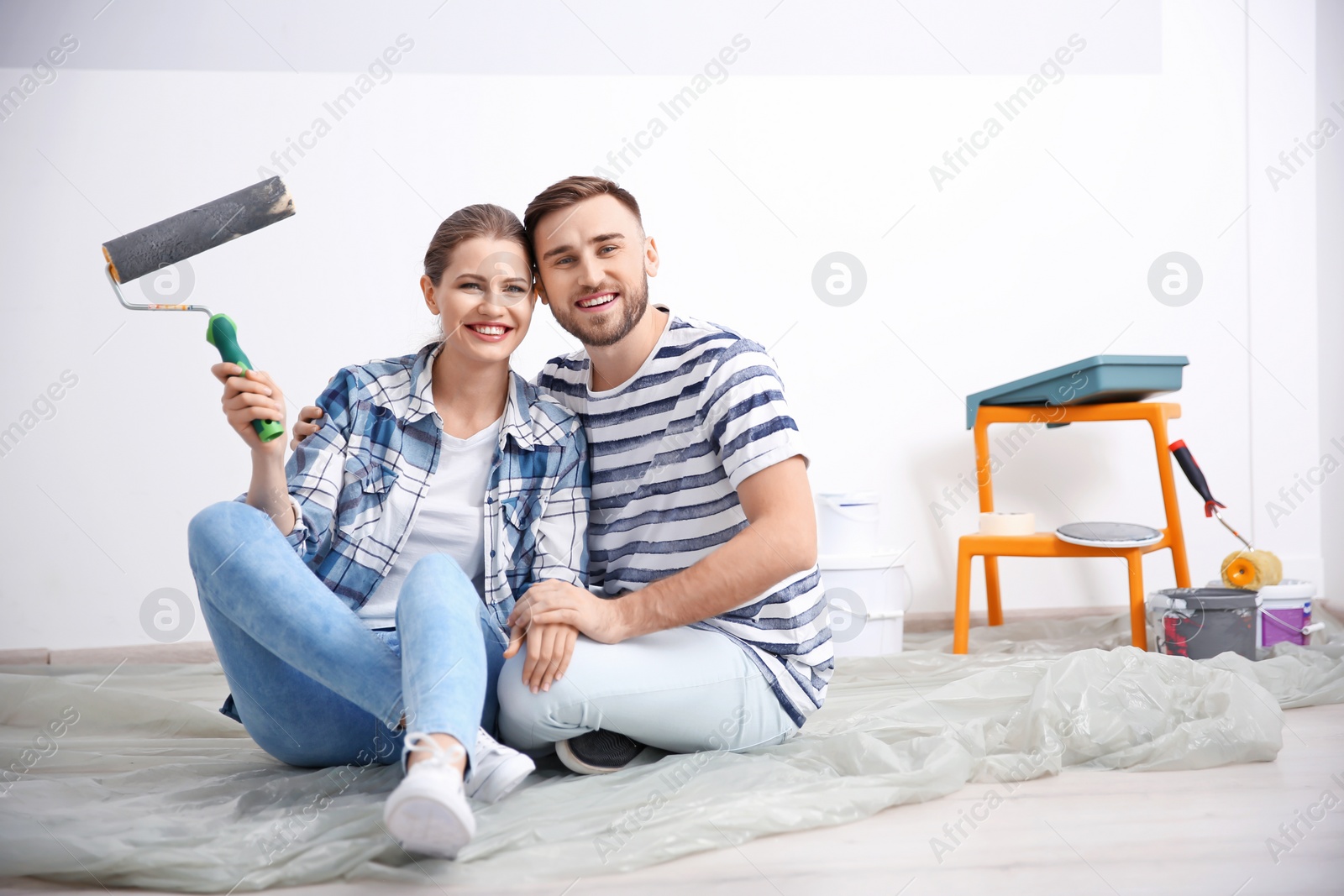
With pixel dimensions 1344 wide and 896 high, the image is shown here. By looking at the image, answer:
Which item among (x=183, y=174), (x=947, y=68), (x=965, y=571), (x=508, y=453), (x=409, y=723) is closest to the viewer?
(x=409, y=723)

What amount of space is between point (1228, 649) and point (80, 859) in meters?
1.98

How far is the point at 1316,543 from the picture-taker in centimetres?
283

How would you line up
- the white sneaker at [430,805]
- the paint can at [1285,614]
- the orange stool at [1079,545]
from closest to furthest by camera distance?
the white sneaker at [430,805]
the paint can at [1285,614]
the orange stool at [1079,545]

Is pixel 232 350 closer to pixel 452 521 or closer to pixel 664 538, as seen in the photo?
pixel 452 521

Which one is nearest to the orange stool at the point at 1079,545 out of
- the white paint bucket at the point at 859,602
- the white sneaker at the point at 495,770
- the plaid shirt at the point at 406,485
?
the white paint bucket at the point at 859,602

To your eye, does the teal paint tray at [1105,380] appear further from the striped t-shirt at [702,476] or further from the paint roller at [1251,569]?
the striped t-shirt at [702,476]

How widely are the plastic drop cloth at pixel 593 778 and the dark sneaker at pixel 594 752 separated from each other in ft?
0.11

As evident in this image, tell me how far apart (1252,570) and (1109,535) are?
0.31m

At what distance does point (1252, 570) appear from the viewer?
218 centimetres

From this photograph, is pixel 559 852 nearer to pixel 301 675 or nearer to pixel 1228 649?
pixel 301 675

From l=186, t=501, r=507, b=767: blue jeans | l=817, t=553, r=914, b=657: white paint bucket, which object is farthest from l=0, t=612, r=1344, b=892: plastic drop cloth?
l=817, t=553, r=914, b=657: white paint bucket

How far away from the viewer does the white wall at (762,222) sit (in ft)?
8.27

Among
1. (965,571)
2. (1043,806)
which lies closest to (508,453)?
(1043,806)

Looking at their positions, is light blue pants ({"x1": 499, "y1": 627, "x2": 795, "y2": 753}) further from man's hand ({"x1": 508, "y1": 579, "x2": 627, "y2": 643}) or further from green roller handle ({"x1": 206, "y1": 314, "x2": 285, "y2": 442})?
green roller handle ({"x1": 206, "y1": 314, "x2": 285, "y2": 442})
